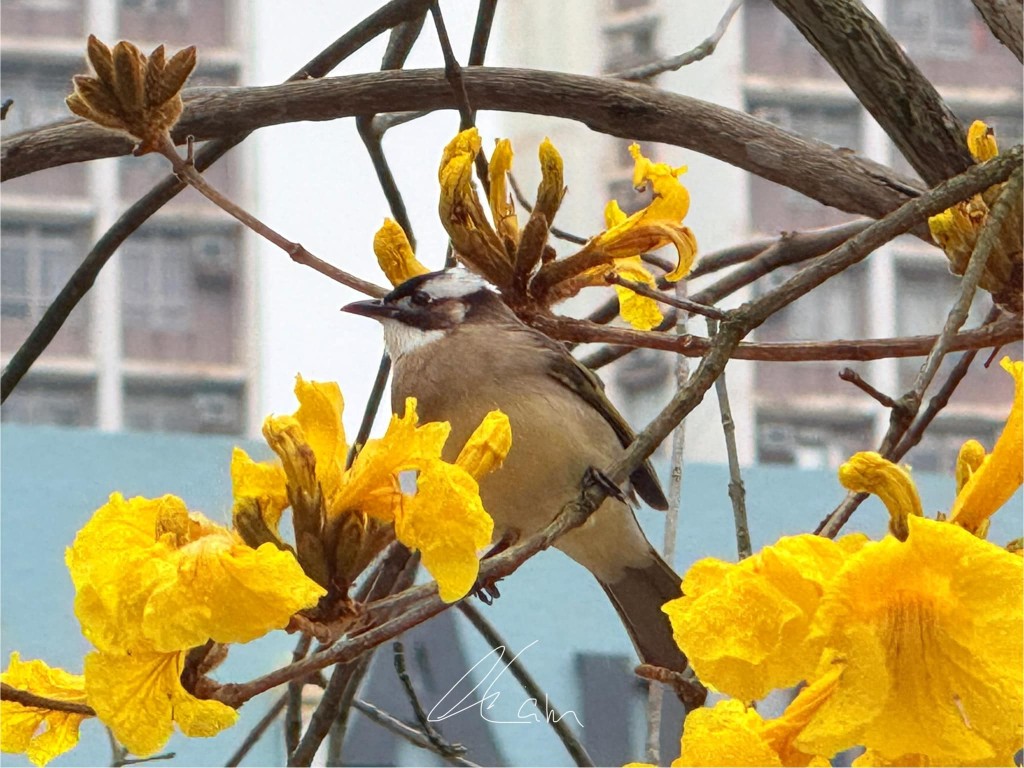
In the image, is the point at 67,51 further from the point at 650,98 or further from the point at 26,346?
the point at 650,98

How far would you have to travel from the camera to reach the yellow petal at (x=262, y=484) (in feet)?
2.80

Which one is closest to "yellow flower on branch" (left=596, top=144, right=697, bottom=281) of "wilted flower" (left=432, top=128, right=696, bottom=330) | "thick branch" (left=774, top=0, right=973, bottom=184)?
"wilted flower" (left=432, top=128, right=696, bottom=330)

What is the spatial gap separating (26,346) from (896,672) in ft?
4.04

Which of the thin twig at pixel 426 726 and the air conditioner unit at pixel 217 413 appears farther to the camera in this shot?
the air conditioner unit at pixel 217 413

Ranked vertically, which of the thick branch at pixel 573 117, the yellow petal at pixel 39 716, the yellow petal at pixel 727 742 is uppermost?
the thick branch at pixel 573 117

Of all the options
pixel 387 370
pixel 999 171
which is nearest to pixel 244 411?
pixel 387 370

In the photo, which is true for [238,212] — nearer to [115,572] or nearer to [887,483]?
[115,572]

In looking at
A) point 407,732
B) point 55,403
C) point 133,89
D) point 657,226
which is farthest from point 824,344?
point 55,403

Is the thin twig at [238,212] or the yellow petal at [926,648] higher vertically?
the thin twig at [238,212]

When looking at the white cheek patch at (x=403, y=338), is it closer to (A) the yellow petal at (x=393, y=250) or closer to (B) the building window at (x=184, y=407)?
(B) the building window at (x=184, y=407)

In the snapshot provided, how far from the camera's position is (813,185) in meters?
1.64

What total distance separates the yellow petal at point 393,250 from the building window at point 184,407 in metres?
0.77

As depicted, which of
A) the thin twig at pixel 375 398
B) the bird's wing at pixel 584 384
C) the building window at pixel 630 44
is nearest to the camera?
the thin twig at pixel 375 398

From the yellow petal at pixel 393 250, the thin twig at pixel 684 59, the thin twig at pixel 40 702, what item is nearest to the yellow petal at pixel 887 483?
the thin twig at pixel 40 702
